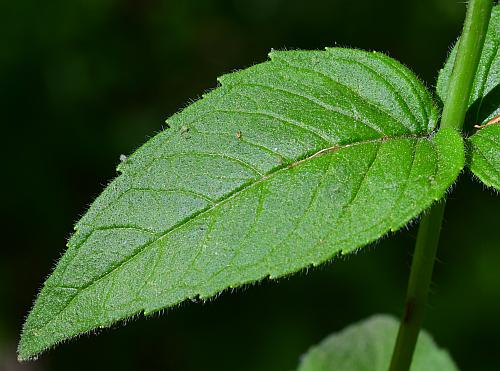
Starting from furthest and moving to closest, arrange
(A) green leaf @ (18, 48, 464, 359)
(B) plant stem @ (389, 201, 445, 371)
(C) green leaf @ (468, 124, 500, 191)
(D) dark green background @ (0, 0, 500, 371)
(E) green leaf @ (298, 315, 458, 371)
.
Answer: (D) dark green background @ (0, 0, 500, 371) < (E) green leaf @ (298, 315, 458, 371) < (B) plant stem @ (389, 201, 445, 371) < (C) green leaf @ (468, 124, 500, 191) < (A) green leaf @ (18, 48, 464, 359)

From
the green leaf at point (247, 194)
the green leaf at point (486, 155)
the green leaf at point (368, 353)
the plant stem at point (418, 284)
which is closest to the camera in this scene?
the green leaf at point (247, 194)

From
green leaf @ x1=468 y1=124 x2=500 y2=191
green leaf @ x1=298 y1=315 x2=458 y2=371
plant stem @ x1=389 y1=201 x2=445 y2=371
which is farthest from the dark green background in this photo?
green leaf @ x1=468 y1=124 x2=500 y2=191

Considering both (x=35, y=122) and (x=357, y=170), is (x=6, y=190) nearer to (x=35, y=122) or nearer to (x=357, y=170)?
(x=35, y=122)

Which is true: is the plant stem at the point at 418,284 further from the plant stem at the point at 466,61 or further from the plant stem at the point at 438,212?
the plant stem at the point at 466,61

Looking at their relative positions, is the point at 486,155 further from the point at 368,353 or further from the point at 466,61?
the point at 368,353

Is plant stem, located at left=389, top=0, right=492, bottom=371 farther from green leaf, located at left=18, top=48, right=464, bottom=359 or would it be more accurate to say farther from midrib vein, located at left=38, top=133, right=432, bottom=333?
midrib vein, located at left=38, top=133, right=432, bottom=333

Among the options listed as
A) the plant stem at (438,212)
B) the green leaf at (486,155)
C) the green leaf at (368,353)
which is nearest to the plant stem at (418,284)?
the plant stem at (438,212)
